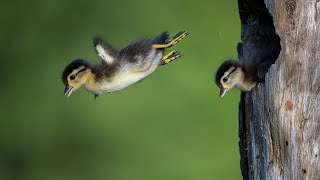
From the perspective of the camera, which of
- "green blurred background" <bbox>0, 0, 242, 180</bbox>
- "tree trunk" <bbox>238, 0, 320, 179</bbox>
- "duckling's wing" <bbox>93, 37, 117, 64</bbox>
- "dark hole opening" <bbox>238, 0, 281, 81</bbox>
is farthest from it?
"green blurred background" <bbox>0, 0, 242, 180</bbox>

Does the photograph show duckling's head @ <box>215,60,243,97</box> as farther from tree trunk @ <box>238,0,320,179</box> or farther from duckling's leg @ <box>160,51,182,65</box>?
duckling's leg @ <box>160,51,182,65</box>

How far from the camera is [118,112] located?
1080 centimetres

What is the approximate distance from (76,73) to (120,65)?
0.77 feet

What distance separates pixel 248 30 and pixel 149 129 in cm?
483

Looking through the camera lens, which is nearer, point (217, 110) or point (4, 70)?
point (217, 110)

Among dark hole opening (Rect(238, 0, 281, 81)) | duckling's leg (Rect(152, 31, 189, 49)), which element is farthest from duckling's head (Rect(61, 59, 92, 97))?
dark hole opening (Rect(238, 0, 281, 81))

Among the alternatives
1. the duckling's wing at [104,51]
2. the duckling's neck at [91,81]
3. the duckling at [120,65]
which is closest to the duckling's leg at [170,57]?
the duckling at [120,65]

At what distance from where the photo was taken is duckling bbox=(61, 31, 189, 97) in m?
5.81

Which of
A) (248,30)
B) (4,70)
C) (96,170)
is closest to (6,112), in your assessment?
(4,70)

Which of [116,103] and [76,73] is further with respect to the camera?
[116,103]

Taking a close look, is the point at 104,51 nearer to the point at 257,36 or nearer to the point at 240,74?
the point at 240,74

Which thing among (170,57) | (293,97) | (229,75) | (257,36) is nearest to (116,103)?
(257,36)

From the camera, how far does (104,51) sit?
228 inches

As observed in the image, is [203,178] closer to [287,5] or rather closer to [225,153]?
[225,153]
